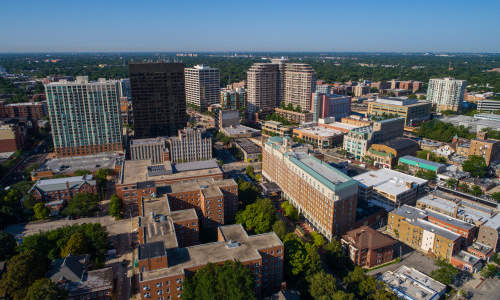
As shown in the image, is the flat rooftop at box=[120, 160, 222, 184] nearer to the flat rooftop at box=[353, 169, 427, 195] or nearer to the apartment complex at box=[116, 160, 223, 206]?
the apartment complex at box=[116, 160, 223, 206]

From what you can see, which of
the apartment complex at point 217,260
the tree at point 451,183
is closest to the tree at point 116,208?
the apartment complex at point 217,260

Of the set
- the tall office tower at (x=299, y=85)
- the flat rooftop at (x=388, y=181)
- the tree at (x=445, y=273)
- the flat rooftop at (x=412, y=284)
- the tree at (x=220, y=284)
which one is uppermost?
the tall office tower at (x=299, y=85)

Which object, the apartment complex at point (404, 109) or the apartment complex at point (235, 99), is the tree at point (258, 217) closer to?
the apartment complex at point (404, 109)

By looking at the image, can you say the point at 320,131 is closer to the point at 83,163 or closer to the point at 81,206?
the point at 83,163

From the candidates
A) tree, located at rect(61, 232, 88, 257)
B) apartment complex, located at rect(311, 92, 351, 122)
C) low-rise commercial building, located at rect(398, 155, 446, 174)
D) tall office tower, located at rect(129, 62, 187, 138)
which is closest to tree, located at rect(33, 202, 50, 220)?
tree, located at rect(61, 232, 88, 257)

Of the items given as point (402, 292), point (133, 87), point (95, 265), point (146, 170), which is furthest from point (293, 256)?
point (133, 87)
